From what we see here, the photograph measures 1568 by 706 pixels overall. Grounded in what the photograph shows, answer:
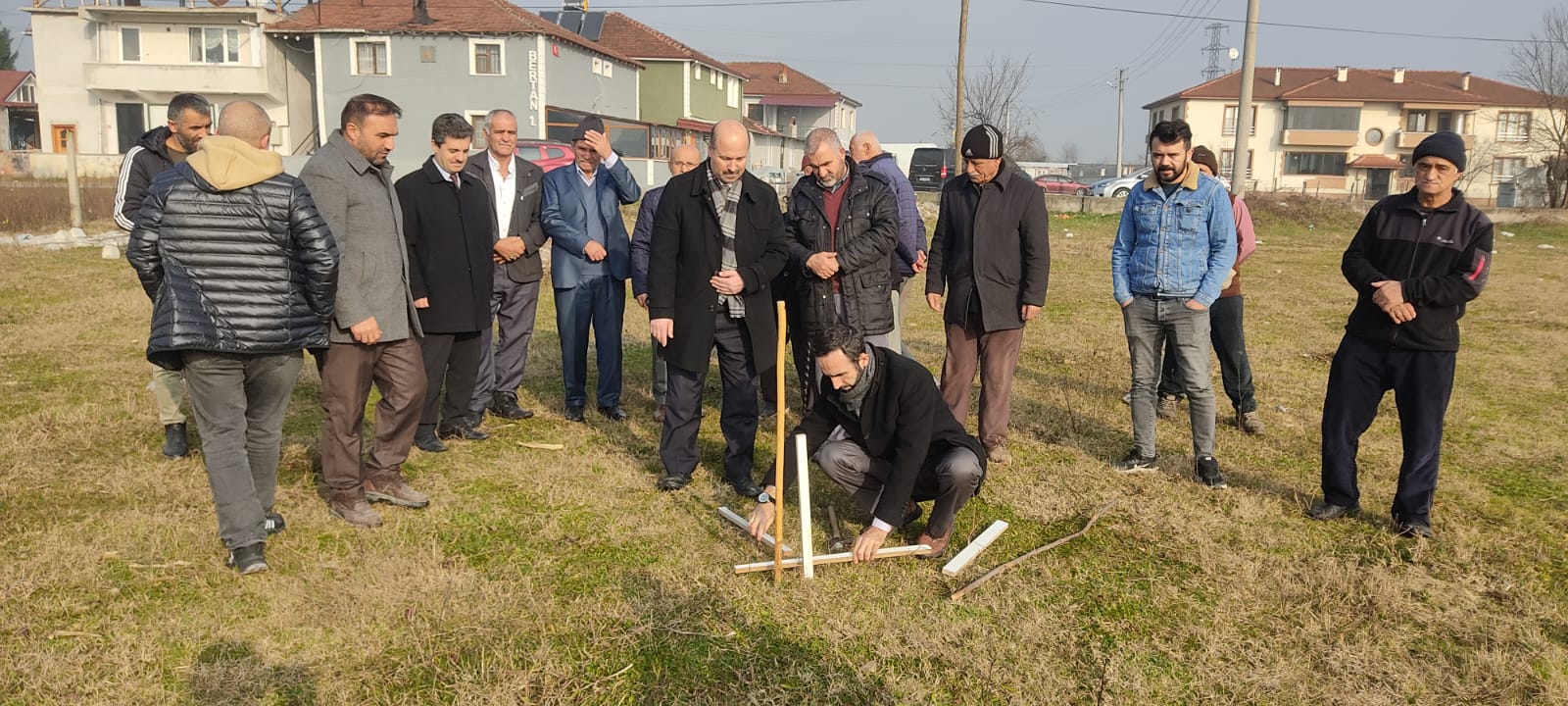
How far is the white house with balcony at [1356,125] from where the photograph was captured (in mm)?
53094

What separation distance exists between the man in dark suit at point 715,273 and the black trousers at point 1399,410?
9.16ft

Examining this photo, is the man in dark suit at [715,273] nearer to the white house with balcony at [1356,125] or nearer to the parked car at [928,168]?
the parked car at [928,168]

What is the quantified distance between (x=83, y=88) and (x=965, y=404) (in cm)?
4396

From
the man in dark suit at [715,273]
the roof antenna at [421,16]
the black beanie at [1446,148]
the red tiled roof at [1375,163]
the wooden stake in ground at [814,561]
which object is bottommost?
the wooden stake in ground at [814,561]

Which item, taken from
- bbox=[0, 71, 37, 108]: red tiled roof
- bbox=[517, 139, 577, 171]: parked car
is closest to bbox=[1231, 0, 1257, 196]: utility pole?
bbox=[517, 139, 577, 171]: parked car

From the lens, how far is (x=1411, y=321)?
4.54 m

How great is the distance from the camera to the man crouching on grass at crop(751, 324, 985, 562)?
4090 mm

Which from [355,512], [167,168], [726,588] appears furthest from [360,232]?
[726,588]

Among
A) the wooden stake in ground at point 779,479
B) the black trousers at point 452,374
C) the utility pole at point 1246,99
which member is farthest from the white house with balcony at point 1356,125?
the wooden stake in ground at point 779,479

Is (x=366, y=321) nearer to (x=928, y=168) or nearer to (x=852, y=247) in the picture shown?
(x=852, y=247)

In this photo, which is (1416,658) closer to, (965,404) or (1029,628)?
(1029,628)

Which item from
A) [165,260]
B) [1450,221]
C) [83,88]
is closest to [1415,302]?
[1450,221]

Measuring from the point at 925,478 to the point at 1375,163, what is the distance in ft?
192

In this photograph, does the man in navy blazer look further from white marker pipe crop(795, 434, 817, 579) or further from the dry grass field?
white marker pipe crop(795, 434, 817, 579)
